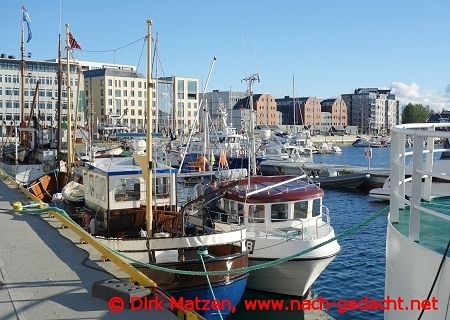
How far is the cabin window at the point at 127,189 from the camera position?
50.4 feet

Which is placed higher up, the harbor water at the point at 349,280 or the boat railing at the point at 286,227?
the boat railing at the point at 286,227

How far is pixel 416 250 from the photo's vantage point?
525 cm

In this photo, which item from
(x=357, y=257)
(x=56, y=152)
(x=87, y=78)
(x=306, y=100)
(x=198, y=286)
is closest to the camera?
(x=198, y=286)

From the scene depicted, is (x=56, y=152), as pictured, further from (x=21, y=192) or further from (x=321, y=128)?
(x=321, y=128)

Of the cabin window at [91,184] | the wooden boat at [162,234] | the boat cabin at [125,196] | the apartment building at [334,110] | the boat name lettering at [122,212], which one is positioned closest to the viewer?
the wooden boat at [162,234]

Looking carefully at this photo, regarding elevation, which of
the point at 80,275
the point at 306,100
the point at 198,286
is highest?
the point at 306,100

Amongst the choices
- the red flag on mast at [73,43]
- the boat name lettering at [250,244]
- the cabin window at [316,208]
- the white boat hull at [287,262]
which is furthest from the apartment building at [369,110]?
the boat name lettering at [250,244]

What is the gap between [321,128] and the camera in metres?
168

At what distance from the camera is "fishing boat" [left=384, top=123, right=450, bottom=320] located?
4.84 meters

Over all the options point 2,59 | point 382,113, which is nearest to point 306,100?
point 382,113

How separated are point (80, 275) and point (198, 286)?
13.7 feet

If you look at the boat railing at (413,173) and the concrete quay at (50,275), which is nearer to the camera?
the boat railing at (413,173)

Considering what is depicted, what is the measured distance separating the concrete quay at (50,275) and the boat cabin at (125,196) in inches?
73.9

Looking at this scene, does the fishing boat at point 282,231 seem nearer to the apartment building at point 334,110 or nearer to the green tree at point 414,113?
the apartment building at point 334,110
